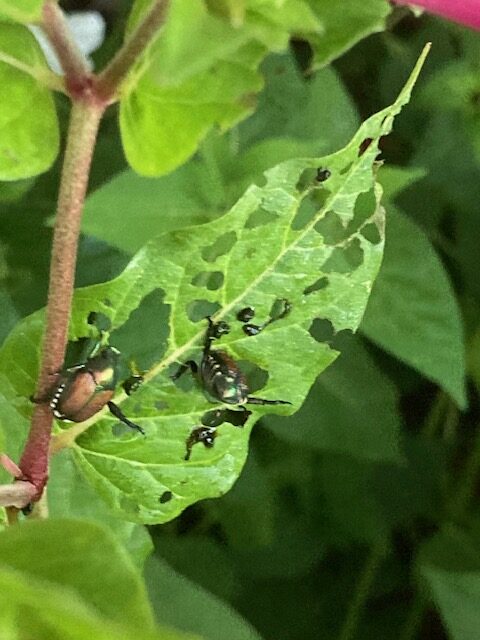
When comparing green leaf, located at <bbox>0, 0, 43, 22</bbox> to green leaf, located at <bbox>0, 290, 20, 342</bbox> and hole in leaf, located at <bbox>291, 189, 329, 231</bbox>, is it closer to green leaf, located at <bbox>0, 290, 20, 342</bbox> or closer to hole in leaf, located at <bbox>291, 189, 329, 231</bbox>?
hole in leaf, located at <bbox>291, 189, 329, 231</bbox>

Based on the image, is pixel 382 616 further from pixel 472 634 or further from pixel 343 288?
pixel 343 288

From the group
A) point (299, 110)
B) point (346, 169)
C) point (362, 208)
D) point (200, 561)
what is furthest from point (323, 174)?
point (200, 561)

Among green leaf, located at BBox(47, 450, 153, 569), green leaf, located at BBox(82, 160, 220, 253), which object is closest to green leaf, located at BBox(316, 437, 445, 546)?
green leaf, located at BBox(82, 160, 220, 253)

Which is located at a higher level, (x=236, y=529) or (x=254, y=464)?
(x=254, y=464)

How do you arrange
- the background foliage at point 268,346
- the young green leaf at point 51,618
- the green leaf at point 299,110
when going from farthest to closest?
the green leaf at point 299,110
the background foliage at point 268,346
the young green leaf at point 51,618

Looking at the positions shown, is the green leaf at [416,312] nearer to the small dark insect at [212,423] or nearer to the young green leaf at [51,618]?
the small dark insect at [212,423]

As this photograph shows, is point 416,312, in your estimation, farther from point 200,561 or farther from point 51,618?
point 51,618

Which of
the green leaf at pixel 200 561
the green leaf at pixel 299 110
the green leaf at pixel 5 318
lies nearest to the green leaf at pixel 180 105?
the green leaf at pixel 5 318

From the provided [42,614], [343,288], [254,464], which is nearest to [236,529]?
[254,464]
